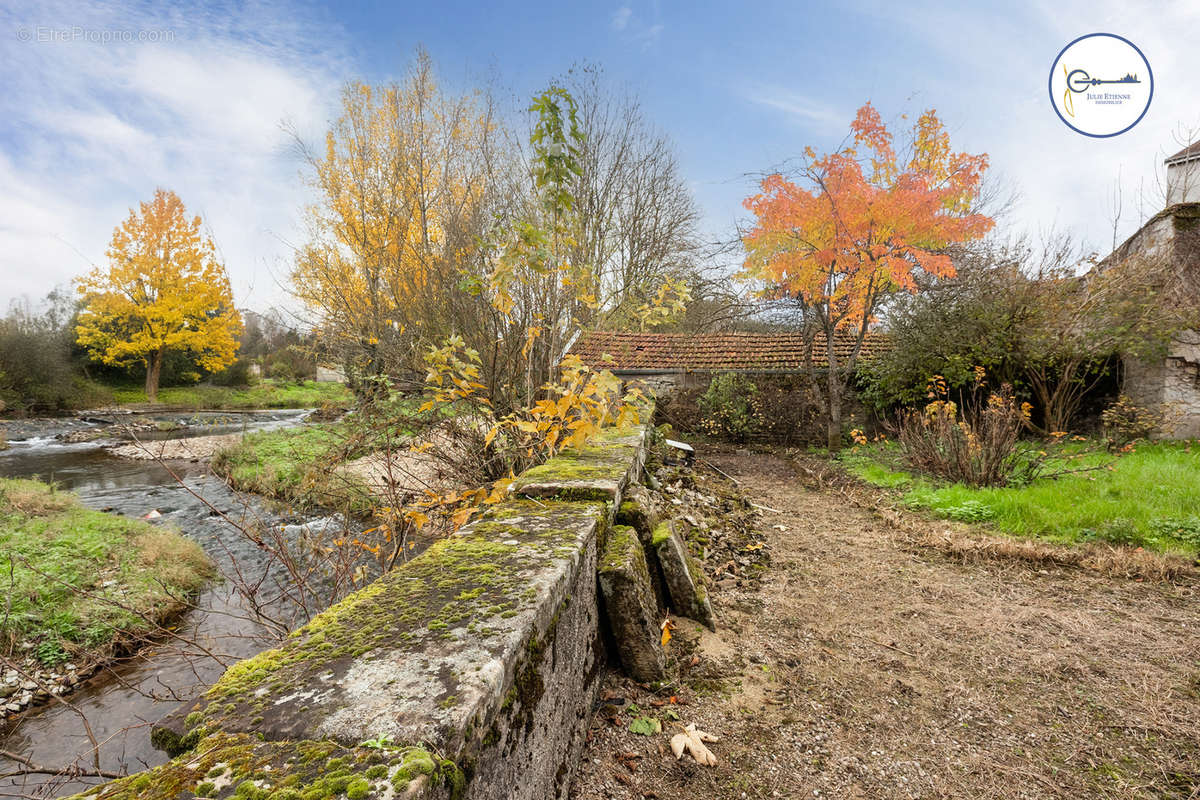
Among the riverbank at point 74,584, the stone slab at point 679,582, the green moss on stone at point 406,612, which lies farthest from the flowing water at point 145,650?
the stone slab at point 679,582

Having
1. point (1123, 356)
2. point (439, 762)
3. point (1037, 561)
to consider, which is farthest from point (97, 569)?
point (1123, 356)

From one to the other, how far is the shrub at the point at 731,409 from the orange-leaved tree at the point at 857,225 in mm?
1771

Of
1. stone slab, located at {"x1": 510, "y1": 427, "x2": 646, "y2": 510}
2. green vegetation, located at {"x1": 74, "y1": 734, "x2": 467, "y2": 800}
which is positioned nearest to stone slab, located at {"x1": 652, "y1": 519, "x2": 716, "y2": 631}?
stone slab, located at {"x1": 510, "y1": 427, "x2": 646, "y2": 510}

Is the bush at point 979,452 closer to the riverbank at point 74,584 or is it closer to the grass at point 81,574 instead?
the riverbank at point 74,584

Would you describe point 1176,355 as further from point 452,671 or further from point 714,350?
point 452,671

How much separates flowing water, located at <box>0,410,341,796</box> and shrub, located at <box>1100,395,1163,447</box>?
36.2 ft

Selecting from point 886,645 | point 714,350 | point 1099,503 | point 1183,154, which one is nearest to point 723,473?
point 1099,503

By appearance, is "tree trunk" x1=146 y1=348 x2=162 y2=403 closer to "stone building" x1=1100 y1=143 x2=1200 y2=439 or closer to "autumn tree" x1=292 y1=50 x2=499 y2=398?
"autumn tree" x1=292 y1=50 x2=499 y2=398

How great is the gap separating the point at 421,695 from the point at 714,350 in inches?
508

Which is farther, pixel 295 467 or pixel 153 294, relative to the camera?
pixel 153 294

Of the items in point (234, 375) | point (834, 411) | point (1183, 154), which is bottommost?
point (834, 411)

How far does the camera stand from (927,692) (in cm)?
251

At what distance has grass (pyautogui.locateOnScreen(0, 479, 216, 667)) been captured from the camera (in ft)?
13.8

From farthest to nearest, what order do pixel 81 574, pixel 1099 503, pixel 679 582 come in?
1. pixel 81 574
2. pixel 1099 503
3. pixel 679 582
